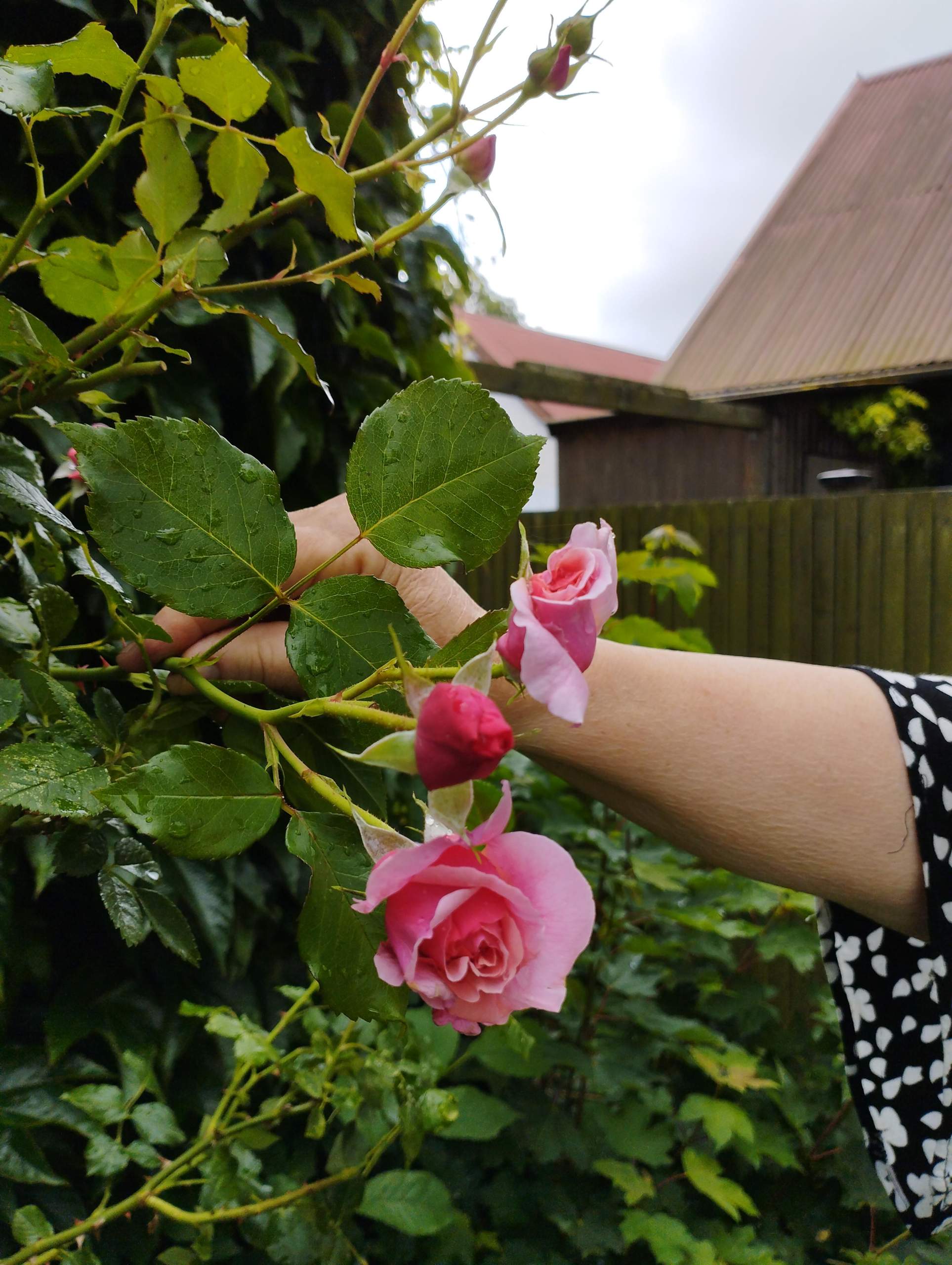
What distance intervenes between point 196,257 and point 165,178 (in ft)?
0.17

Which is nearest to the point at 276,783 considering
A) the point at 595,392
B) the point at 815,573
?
the point at 815,573

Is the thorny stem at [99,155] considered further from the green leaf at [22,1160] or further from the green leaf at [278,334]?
the green leaf at [22,1160]

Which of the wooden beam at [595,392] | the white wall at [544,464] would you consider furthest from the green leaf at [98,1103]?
the white wall at [544,464]

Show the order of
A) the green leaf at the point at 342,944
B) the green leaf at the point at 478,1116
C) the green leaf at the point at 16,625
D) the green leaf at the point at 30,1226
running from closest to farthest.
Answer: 1. the green leaf at the point at 342,944
2. the green leaf at the point at 16,625
3. the green leaf at the point at 30,1226
4. the green leaf at the point at 478,1116

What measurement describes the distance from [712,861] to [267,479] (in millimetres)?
691

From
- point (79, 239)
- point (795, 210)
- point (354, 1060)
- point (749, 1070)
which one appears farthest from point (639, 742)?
point (795, 210)

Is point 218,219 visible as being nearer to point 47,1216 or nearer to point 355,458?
point 355,458

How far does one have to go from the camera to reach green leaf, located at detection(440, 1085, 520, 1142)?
1.28 metres

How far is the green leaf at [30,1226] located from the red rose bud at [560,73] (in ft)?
2.87

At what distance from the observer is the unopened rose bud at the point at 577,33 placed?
44cm

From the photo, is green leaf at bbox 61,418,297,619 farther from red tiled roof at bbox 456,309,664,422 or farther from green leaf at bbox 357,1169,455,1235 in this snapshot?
red tiled roof at bbox 456,309,664,422

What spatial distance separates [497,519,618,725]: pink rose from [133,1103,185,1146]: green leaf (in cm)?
79

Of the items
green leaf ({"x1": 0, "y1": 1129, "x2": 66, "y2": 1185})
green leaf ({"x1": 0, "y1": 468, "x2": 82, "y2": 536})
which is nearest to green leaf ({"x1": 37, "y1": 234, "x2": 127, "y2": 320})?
green leaf ({"x1": 0, "y1": 468, "x2": 82, "y2": 536})

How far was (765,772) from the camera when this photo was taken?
858mm
